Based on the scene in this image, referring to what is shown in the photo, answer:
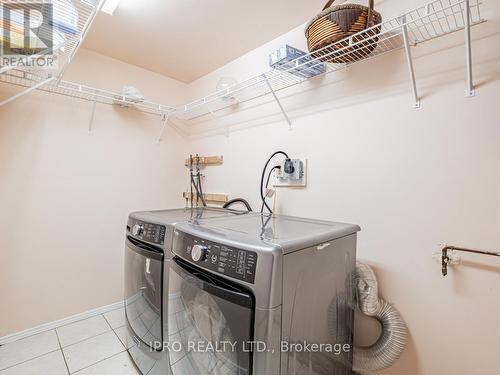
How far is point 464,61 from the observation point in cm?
104

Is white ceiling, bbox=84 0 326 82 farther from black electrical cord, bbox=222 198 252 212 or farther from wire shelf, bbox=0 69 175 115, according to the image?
black electrical cord, bbox=222 198 252 212

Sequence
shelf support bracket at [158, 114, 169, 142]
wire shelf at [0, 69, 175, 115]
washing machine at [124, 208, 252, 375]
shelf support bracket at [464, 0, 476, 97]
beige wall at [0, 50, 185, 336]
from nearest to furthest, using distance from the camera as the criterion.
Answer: shelf support bracket at [464, 0, 476, 97] < washing machine at [124, 208, 252, 375] < wire shelf at [0, 69, 175, 115] < beige wall at [0, 50, 185, 336] < shelf support bracket at [158, 114, 169, 142]

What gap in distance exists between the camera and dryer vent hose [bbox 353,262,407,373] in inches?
44.2

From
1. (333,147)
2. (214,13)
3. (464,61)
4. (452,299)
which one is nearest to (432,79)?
(464,61)

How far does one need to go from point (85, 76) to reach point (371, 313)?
8.52ft

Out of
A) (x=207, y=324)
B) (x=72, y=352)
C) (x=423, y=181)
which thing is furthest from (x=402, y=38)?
(x=72, y=352)

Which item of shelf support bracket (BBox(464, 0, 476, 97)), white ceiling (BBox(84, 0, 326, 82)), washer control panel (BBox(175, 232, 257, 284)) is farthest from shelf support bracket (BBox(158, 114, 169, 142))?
shelf support bracket (BBox(464, 0, 476, 97))

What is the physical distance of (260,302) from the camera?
2.48 feet

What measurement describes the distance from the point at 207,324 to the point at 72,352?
4.54ft

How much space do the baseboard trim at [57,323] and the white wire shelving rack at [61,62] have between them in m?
1.57

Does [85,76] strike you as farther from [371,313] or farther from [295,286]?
[371,313]

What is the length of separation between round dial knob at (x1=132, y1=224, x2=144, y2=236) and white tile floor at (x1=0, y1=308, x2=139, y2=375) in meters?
0.86

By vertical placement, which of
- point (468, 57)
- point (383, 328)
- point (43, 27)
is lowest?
point (383, 328)

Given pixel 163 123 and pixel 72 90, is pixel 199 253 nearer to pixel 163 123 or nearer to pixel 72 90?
pixel 72 90
